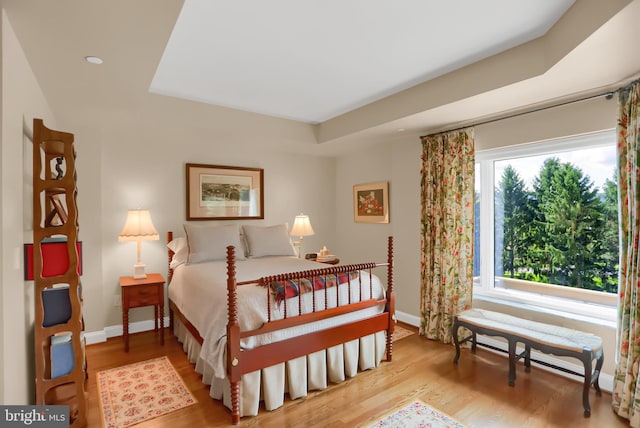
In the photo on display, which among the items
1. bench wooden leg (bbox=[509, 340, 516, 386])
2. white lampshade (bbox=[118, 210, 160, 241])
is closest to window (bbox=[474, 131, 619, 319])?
bench wooden leg (bbox=[509, 340, 516, 386])

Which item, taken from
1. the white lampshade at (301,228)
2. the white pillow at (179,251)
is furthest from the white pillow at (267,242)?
the white pillow at (179,251)

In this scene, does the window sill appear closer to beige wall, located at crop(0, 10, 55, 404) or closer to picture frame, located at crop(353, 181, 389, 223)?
picture frame, located at crop(353, 181, 389, 223)

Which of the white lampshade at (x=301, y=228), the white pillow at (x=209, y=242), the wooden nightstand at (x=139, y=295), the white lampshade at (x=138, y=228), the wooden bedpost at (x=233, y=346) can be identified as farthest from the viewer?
the white lampshade at (x=301, y=228)

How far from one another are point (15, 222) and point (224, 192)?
2.65 m

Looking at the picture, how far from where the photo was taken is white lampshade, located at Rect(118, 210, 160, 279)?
3428 millimetres

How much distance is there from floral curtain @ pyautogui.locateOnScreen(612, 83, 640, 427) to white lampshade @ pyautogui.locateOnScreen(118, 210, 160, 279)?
4112 millimetres

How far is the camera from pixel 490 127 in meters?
3.35

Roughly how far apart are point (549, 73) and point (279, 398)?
2.96 meters

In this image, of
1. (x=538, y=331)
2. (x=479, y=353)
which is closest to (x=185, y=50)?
(x=538, y=331)

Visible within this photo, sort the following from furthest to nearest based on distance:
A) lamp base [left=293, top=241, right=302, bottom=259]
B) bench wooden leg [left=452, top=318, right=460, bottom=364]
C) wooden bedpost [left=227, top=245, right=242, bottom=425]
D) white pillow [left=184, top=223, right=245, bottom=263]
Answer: lamp base [left=293, top=241, right=302, bottom=259] < white pillow [left=184, top=223, right=245, bottom=263] < bench wooden leg [left=452, top=318, right=460, bottom=364] < wooden bedpost [left=227, top=245, right=242, bottom=425]

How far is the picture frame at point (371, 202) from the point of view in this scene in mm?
4457

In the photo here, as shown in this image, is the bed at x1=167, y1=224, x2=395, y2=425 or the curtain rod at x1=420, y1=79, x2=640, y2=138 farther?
the curtain rod at x1=420, y1=79, x2=640, y2=138

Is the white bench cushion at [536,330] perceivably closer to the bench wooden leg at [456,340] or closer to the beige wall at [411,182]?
the bench wooden leg at [456,340]

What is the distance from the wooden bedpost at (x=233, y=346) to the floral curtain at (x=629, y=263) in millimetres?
2618
